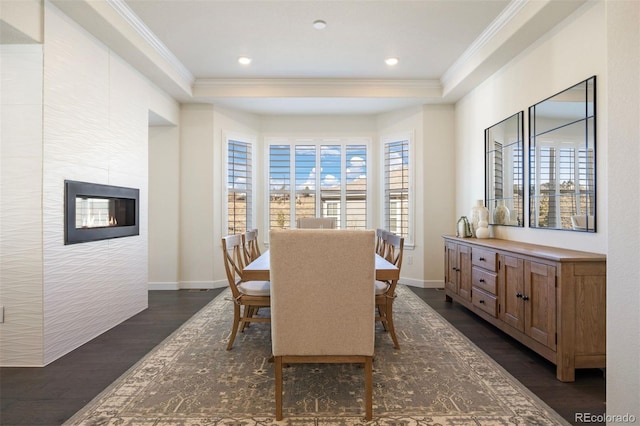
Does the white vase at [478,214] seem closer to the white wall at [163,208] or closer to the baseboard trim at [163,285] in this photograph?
the white wall at [163,208]

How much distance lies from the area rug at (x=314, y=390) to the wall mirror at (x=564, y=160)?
130 cm

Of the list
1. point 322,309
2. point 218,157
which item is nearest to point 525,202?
point 322,309

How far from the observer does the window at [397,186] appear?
5.12m

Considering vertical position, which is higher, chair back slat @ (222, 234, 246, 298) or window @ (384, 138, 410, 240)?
window @ (384, 138, 410, 240)

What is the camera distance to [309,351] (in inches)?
71.0

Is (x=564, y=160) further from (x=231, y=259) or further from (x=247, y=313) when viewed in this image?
(x=247, y=313)

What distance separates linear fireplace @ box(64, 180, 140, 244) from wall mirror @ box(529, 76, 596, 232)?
13.1ft

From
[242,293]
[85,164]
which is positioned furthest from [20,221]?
[242,293]

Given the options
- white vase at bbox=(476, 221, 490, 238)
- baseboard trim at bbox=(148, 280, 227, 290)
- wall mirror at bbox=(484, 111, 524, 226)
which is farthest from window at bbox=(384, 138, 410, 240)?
baseboard trim at bbox=(148, 280, 227, 290)

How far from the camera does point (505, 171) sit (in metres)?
3.49

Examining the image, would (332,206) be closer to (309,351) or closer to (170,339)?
(170,339)

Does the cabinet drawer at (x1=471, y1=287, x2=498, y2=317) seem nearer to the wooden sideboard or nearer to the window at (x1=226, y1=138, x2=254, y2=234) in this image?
the wooden sideboard

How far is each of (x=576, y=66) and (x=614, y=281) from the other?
74.2 inches

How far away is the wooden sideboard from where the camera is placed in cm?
213
